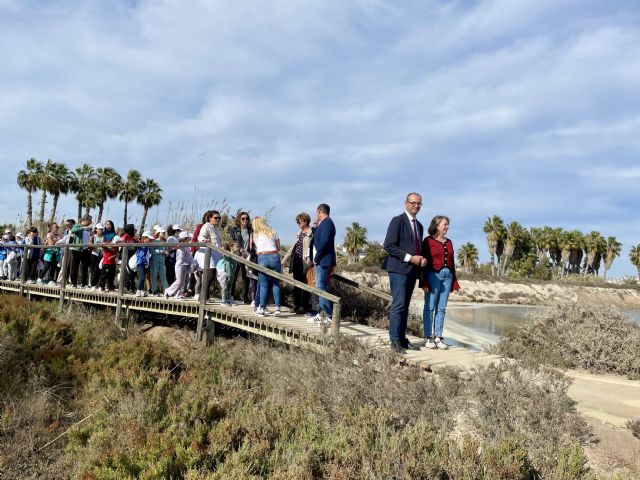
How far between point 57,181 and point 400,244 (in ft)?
157

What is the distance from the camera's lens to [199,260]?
29.3ft

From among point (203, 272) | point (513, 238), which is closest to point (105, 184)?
point (203, 272)

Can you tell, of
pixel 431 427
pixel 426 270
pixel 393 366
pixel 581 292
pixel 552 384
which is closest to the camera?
pixel 431 427

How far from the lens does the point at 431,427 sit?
13.1 ft

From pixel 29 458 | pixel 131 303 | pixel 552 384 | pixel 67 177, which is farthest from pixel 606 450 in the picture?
pixel 67 177

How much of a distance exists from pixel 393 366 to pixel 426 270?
5.06ft

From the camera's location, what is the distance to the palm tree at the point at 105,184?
46.0 metres

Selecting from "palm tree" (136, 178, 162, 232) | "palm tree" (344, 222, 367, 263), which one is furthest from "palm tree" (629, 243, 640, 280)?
"palm tree" (136, 178, 162, 232)

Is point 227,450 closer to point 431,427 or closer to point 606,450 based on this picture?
point 431,427

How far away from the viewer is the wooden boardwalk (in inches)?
216

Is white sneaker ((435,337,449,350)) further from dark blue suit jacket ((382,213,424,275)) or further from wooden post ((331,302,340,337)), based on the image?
wooden post ((331,302,340,337))

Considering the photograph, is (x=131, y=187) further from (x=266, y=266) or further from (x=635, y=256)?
(x=635, y=256)

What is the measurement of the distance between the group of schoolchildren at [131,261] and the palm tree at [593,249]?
2672 inches

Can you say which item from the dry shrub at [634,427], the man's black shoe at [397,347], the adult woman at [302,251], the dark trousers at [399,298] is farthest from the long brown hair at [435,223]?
the dry shrub at [634,427]
